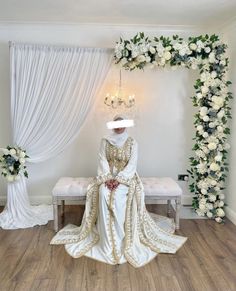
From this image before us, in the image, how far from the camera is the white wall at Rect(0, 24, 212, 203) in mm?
4004

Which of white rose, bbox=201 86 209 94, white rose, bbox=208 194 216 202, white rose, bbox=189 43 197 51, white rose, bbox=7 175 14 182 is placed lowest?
white rose, bbox=208 194 216 202

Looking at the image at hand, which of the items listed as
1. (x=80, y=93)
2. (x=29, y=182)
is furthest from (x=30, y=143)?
(x=80, y=93)

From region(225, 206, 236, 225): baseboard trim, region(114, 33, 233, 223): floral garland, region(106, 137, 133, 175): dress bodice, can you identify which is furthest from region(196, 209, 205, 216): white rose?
region(106, 137, 133, 175): dress bodice

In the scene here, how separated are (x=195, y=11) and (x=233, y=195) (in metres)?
2.38

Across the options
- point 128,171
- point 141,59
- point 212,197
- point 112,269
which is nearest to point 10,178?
point 128,171

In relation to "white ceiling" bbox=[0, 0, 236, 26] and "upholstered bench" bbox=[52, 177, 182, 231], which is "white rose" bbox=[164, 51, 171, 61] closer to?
"white ceiling" bbox=[0, 0, 236, 26]

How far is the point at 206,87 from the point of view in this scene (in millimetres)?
3578

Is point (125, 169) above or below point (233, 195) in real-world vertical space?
above

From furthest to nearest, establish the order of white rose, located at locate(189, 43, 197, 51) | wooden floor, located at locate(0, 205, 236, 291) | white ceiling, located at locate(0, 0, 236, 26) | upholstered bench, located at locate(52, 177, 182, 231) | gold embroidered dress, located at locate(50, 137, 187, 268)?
white rose, located at locate(189, 43, 197, 51)
upholstered bench, located at locate(52, 177, 182, 231)
white ceiling, located at locate(0, 0, 236, 26)
gold embroidered dress, located at locate(50, 137, 187, 268)
wooden floor, located at locate(0, 205, 236, 291)

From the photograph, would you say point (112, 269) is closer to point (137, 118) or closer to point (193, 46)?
point (137, 118)

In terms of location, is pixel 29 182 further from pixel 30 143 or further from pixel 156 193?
pixel 156 193

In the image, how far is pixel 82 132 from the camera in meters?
4.18

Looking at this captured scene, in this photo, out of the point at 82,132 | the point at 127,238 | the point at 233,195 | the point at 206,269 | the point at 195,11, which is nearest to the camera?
the point at 206,269

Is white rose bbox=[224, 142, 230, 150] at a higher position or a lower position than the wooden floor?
higher
